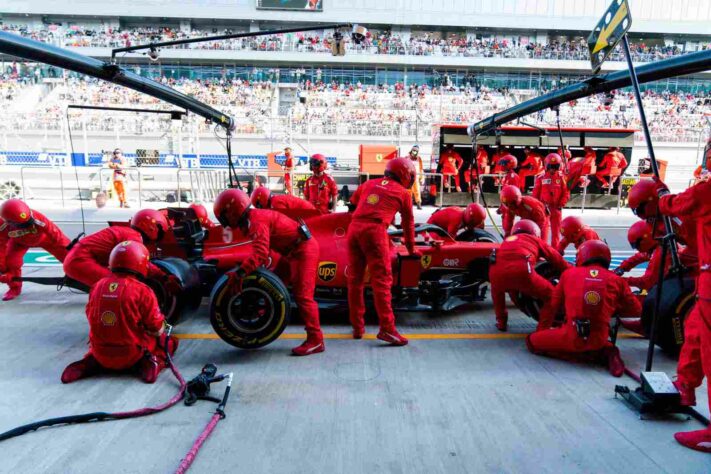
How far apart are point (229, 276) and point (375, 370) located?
1.52 m

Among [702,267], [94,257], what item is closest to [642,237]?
[702,267]

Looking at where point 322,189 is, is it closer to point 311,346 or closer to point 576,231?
point 576,231

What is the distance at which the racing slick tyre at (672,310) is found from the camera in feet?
14.4

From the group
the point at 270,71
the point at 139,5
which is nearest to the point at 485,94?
the point at 270,71

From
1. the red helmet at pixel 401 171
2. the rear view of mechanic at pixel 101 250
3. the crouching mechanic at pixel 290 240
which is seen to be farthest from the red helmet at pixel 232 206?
the red helmet at pixel 401 171

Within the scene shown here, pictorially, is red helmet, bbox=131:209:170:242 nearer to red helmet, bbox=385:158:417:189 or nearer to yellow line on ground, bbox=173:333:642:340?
yellow line on ground, bbox=173:333:642:340

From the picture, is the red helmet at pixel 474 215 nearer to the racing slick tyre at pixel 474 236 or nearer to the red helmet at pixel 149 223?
the racing slick tyre at pixel 474 236

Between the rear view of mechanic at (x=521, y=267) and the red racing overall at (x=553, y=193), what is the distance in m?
3.53

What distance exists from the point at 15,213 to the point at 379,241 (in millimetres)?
4495

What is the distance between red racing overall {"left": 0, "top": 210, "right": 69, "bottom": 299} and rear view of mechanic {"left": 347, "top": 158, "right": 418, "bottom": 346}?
13.2 ft

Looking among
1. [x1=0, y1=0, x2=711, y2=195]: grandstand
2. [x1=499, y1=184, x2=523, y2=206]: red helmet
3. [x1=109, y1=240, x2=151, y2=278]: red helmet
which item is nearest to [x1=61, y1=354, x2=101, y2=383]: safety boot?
[x1=109, y1=240, x2=151, y2=278]: red helmet

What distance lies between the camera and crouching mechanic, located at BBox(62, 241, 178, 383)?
3.99 m

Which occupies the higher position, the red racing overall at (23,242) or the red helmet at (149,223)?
the red helmet at (149,223)

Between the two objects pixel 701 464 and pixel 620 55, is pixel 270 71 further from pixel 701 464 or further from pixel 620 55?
pixel 701 464
